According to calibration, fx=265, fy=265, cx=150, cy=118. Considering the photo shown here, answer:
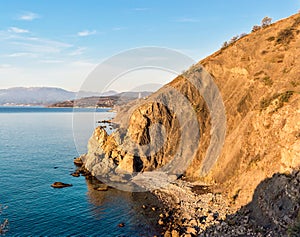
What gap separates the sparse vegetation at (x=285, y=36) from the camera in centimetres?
5672

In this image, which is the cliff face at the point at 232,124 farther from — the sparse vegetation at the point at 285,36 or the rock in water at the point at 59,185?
the rock in water at the point at 59,185

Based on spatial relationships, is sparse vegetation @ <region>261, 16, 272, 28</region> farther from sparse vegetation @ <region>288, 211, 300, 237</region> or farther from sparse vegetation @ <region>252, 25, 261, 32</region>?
sparse vegetation @ <region>288, 211, 300, 237</region>

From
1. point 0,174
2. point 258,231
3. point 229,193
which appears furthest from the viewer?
point 0,174

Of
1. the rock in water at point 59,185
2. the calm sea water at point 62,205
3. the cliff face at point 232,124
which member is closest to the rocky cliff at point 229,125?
the cliff face at point 232,124

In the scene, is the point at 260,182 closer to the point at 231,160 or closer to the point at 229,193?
the point at 229,193

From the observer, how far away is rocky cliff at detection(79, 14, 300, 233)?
38.2 meters

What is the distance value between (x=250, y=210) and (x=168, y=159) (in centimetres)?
2692

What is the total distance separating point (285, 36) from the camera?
57688mm

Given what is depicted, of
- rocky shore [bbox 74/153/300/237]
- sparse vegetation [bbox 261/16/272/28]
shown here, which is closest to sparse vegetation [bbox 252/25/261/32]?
sparse vegetation [bbox 261/16/272/28]

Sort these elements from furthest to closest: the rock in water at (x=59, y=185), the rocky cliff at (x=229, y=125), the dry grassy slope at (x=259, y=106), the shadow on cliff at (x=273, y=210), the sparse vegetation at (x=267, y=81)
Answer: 1. the rock in water at (x=59, y=185)
2. the sparse vegetation at (x=267, y=81)
3. the rocky cliff at (x=229, y=125)
4. the dry grassy slope at (x=259, y=106)
5. the shadow on cliff at (x=273, y=210)

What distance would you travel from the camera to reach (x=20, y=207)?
40.8 m

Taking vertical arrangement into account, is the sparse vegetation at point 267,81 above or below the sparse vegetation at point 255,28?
below

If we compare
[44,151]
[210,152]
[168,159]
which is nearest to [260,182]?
[210,152]

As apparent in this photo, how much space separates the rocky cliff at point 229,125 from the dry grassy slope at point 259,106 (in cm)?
15
